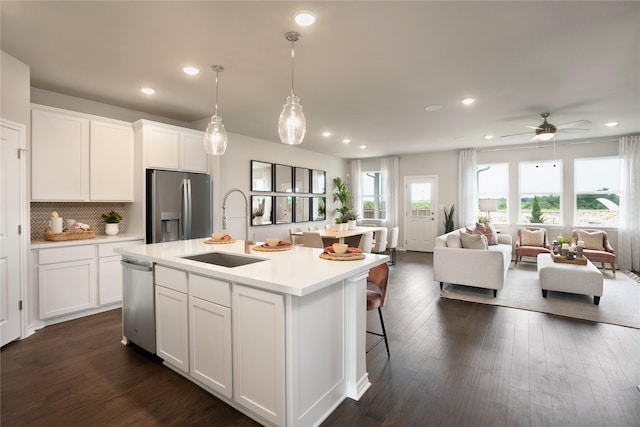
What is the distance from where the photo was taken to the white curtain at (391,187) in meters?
8.67

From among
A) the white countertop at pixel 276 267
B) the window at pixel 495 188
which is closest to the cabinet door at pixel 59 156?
the white countertop at pixel 276 267

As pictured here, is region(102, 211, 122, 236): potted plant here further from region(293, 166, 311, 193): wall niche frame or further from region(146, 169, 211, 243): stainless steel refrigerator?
region(293, 166, 311, 193): wall niche frame

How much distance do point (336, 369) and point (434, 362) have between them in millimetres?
1016

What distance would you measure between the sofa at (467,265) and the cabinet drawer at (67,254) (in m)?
4.49

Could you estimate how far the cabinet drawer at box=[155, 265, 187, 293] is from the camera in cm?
225

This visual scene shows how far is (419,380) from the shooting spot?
2.32 m

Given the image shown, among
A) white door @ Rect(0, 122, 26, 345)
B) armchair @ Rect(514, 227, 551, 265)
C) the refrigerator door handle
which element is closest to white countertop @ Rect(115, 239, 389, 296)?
white door @ Rect(0, 122, 26, 345)

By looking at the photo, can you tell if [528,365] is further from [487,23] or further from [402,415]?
[487,23]

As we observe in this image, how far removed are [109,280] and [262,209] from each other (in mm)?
3004

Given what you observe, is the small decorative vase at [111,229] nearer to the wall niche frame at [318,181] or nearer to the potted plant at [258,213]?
the potted plant at [258,213]

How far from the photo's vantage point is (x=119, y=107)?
427 cm

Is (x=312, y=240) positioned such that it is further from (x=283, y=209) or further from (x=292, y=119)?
(x=292, y=119)

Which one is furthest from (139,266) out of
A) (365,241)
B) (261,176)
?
(261,176)

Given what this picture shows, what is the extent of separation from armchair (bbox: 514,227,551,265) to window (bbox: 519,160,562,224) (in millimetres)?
591
